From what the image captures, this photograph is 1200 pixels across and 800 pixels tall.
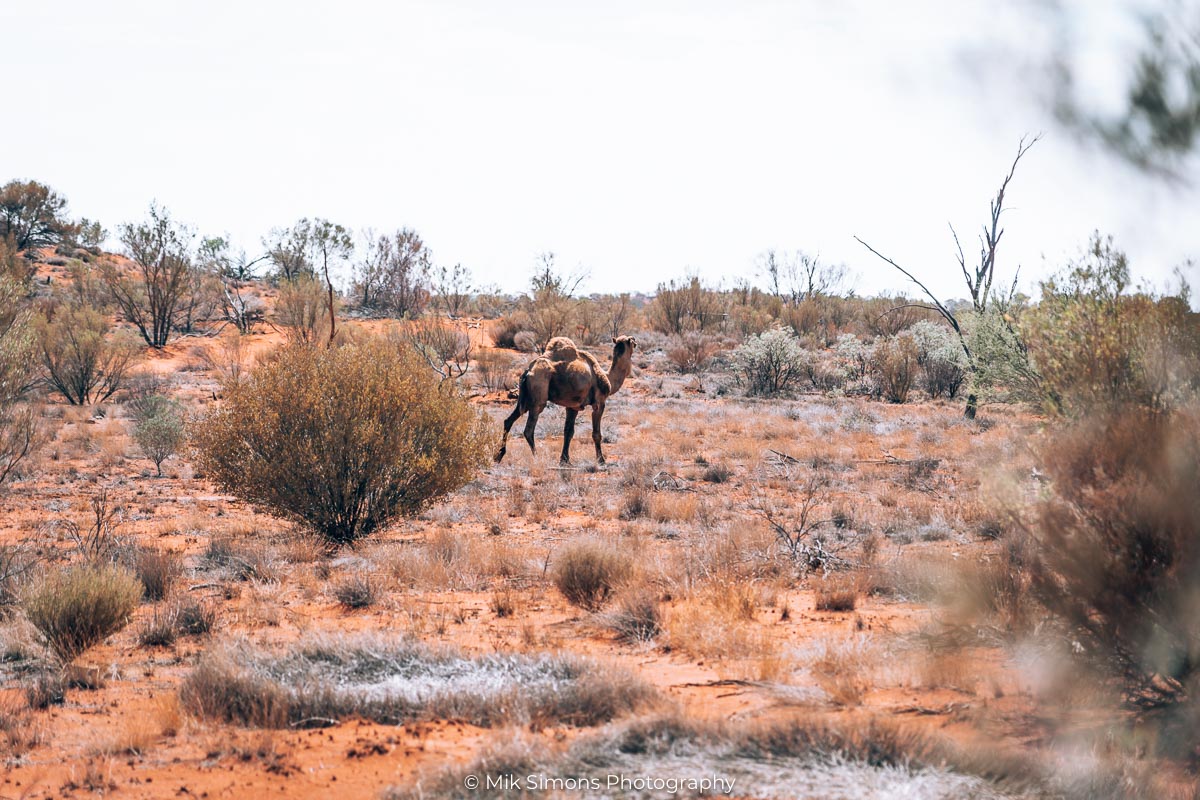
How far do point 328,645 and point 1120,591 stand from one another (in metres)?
4.70

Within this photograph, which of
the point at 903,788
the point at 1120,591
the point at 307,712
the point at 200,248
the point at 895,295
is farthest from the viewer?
the point at 895,295

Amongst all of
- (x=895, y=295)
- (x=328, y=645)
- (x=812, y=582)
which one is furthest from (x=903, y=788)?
(x=895, y=295)

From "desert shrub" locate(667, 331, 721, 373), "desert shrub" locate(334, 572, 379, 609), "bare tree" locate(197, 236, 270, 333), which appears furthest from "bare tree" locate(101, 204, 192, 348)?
"desert shrub" locate(334, 572, 379, 609)

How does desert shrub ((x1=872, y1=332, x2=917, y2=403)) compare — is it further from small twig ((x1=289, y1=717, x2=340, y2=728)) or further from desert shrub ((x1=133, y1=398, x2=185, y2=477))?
small twig ((x1=289, y1=717, x2=340, y2=728))

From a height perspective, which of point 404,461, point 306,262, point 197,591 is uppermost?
point 306,262

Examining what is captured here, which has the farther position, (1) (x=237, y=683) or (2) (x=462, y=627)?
(2) (x=462, y=627)

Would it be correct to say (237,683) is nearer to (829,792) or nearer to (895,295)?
(829,792)

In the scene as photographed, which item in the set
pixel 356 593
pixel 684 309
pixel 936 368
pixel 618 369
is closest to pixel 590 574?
pixel 356 593

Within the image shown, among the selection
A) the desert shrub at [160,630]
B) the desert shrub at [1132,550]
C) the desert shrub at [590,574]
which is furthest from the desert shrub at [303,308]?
the desert shrub at [1132,550]

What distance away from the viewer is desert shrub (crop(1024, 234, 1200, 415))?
18.5 feet

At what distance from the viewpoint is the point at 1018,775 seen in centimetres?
435

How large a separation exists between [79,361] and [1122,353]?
27.4m

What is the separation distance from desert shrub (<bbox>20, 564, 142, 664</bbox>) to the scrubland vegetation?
0.9 inches

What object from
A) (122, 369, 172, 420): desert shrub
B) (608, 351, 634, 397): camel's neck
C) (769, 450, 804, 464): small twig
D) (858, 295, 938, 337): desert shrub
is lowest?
(769, 450, 804, 464): small twig
